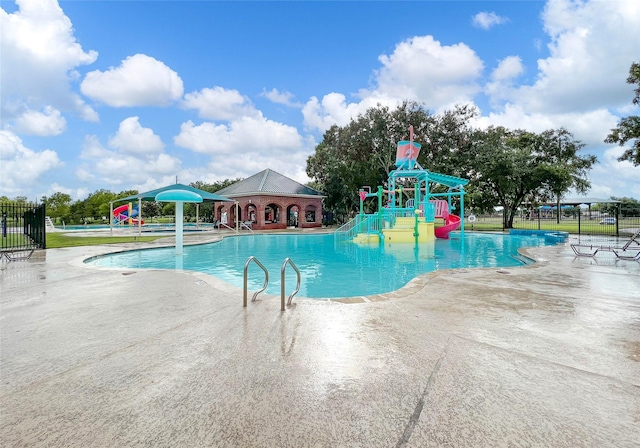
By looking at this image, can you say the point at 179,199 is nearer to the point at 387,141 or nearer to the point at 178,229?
the point at 178,229

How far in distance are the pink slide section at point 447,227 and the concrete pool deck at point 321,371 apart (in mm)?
14690

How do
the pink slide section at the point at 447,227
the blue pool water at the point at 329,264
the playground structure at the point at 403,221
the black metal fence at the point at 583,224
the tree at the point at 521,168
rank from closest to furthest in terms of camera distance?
the blue pool water at the point at 329,264 → the playground structure at the point at 403,221 → the pink slide section at the point at 447,227 → the black metal fence at the point at 583,224 → the tree at the point at 521,168

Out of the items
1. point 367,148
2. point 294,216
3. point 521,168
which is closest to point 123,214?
point 294,216

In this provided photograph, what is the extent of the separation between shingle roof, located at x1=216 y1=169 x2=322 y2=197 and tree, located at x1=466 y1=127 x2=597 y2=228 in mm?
14967

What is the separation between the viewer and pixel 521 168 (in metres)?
25.7

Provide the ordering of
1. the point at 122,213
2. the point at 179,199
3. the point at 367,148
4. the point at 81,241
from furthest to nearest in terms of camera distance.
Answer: the point at 122,213 < the point at 367,148 < the point at 81,241 < the point at 179,199

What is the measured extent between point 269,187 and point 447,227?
15.7 m

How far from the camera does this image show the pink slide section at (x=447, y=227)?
19.7m

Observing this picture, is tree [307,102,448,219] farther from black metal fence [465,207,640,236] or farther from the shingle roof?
black metal fence [465,207,640,236]

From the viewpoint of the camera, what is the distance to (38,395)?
241 centimetres

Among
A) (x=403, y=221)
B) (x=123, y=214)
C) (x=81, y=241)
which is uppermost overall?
(x=123, y=214)

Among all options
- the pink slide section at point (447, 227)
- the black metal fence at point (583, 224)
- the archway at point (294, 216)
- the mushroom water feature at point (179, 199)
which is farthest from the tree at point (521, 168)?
the mushroom water feature at point (179, 199)

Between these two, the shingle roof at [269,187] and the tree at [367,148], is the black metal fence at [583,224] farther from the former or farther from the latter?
the shingle roof at [269,187]

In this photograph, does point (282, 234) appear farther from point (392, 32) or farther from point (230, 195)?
point (392, 32)
